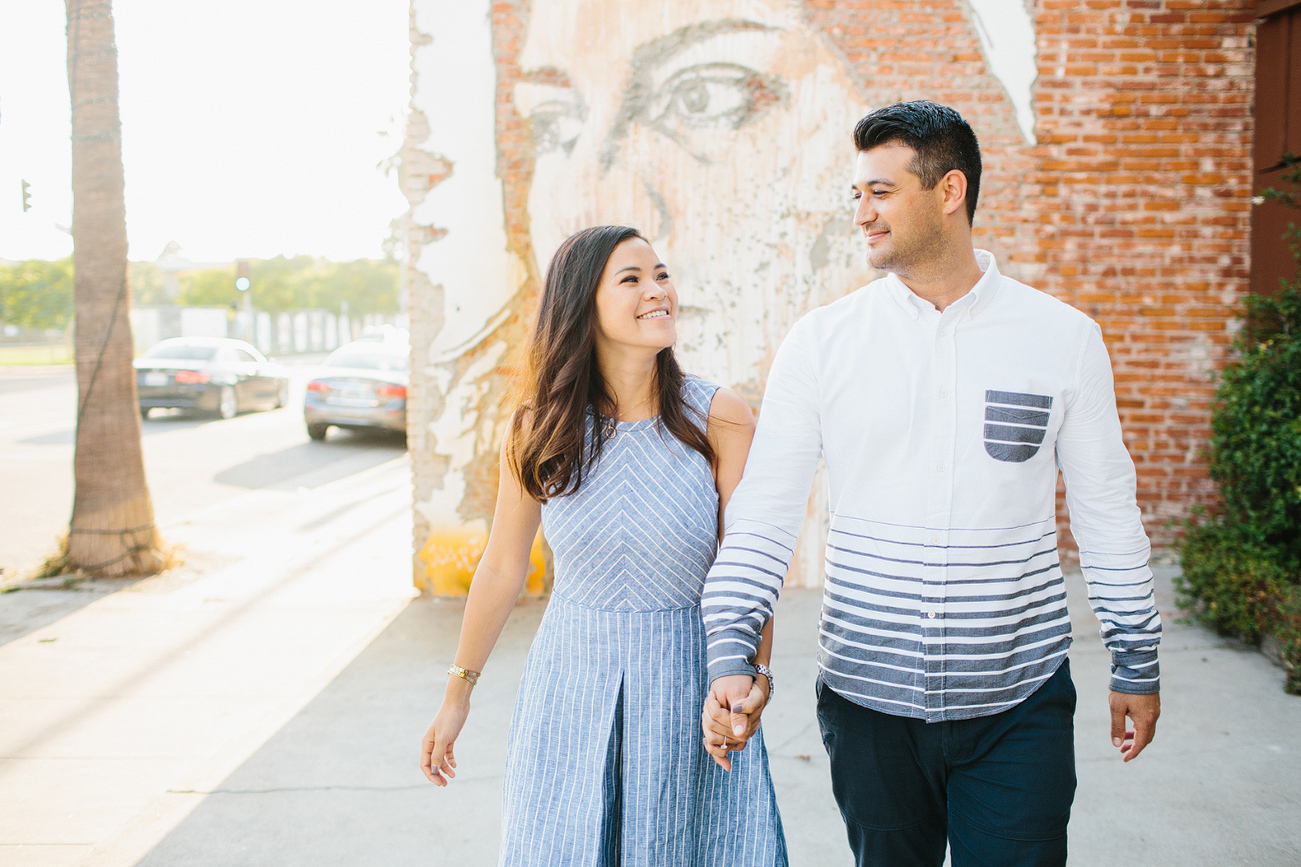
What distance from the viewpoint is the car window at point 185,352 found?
646 inches

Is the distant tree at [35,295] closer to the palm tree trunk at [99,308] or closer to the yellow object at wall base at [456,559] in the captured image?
the palm tree trunk at [99,308]

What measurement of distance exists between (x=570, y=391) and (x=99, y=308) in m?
5.96

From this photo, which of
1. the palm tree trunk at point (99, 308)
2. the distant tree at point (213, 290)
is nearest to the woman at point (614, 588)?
the palm tree trunk at point (99, 308)

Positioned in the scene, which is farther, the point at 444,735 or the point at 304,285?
the point at 304,285

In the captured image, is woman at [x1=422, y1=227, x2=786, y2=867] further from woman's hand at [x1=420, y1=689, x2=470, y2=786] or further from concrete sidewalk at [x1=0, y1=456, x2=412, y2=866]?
concrete sidewalk at [x1=0, y1=456, x2=412, y2=866]

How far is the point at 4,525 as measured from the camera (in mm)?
8359

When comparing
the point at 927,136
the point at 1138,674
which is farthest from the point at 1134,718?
the point at 927,136

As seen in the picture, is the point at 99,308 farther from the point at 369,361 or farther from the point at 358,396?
the point at 369,361

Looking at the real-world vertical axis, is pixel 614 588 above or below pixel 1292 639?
above

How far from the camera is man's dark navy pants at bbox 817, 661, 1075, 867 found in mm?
1749

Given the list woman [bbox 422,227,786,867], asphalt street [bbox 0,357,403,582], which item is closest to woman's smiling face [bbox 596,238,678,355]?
woman [bbox 422,227,786,867]

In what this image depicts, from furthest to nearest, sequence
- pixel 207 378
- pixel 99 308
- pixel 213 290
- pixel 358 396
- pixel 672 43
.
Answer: pixel 213 290 → pixel 207 378 → pixel 358 396 → pixel 99 308 → pixel 672 43

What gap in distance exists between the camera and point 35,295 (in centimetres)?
4078

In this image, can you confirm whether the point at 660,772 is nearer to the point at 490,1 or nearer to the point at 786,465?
the point at 786,465
